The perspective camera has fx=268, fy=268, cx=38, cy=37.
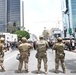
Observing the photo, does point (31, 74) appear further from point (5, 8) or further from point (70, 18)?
point (5, 8)

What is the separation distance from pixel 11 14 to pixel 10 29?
28.4 m

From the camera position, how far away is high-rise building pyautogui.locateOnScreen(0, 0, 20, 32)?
166750 millimetres

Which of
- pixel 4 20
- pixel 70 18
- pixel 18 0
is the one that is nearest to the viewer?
pixel 70 18

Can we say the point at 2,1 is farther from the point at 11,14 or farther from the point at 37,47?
the point at 37,47

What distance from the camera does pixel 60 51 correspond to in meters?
14.0

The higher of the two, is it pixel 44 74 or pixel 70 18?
pixel 70 18

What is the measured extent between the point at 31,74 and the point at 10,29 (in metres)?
138

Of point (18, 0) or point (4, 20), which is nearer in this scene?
point (4, 20)

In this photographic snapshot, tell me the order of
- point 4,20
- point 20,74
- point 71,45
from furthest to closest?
point 4,20 → point 71,45 → point 20,74

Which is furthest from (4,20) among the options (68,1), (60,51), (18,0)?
(60,51)

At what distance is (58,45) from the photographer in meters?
13.9

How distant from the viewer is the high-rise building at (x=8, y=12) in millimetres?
166750

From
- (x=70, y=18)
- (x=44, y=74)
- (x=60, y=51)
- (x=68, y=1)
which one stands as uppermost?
(x=68, y=1)

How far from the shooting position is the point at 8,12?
178m
